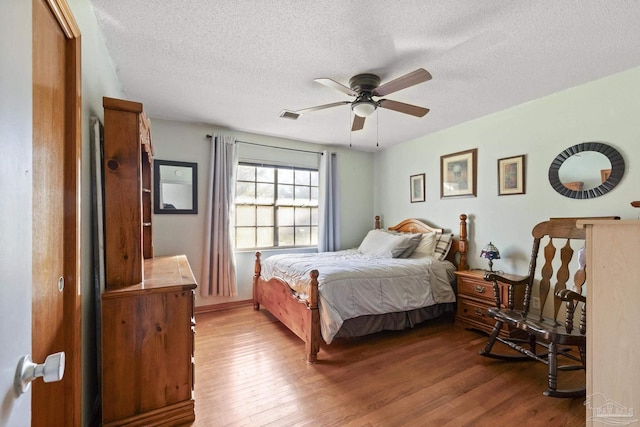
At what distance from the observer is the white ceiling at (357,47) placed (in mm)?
1593

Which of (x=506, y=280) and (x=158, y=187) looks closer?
(x=506, y=280)

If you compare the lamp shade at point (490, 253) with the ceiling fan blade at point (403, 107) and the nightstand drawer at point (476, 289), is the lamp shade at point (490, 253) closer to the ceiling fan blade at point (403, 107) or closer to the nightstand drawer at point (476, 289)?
the nightstand drawer at point (476, 289)

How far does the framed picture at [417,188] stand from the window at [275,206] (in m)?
1.49

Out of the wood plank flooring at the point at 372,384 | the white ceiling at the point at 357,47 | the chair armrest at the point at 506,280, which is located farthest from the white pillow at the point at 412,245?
the white ceiling at the point at 357,47

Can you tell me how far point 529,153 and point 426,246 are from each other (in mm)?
1499

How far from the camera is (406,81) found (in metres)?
1.96

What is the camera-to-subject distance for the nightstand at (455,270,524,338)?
8.95 ft

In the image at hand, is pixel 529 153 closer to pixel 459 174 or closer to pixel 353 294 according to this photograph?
pixel 459 174

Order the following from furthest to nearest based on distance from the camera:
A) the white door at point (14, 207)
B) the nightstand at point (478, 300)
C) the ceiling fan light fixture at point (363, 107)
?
1. the nightstand at point (478, 300)
2. the ceiling fan light fixture at point (363, 107)
3. the white door at point (14, 207)

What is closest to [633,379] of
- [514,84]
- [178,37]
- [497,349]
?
[497,349]

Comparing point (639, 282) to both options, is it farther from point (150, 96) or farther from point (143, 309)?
point (150, 96)

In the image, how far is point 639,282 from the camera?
0.86m

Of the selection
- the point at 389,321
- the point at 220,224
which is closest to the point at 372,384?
the point at 389,321

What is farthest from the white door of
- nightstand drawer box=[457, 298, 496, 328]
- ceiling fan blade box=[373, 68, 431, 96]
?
nightstand drawer box=[457, 298, 496, 328]
